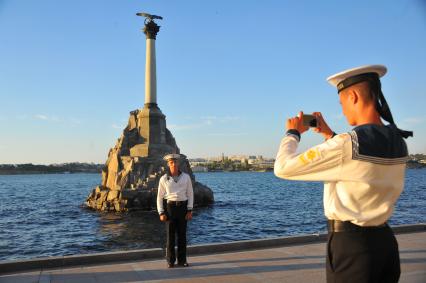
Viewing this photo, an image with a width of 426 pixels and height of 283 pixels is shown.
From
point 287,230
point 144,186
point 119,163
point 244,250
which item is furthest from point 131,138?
point 244,250

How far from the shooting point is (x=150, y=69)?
45875 mm

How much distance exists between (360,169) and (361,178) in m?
0.05

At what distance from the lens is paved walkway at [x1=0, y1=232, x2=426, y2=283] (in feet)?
22.4

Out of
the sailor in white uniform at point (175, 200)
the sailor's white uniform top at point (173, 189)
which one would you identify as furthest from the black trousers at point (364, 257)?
the sailor's white uniform top at point (173, 189)

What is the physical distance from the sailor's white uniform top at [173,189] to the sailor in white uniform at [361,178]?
5.90 m

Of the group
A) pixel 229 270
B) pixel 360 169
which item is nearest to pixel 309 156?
pixel 360 169

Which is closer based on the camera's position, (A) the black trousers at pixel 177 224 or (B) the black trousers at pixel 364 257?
(B) the black trousers at pixel 364 257

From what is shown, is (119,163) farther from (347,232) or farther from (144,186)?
(347,232)

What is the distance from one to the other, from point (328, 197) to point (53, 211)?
41030 mm

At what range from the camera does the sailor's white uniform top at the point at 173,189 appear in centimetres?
846

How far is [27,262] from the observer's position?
25.2ft

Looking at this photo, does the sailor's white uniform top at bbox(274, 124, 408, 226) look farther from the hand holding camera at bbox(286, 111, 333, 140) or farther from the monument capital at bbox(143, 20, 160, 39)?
the monument capital at bbox(143, 20, 160, 39)

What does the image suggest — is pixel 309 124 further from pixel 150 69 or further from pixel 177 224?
pixel 150 69

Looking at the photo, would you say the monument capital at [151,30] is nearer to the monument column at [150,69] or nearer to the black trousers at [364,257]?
the monument column at [150,69]
